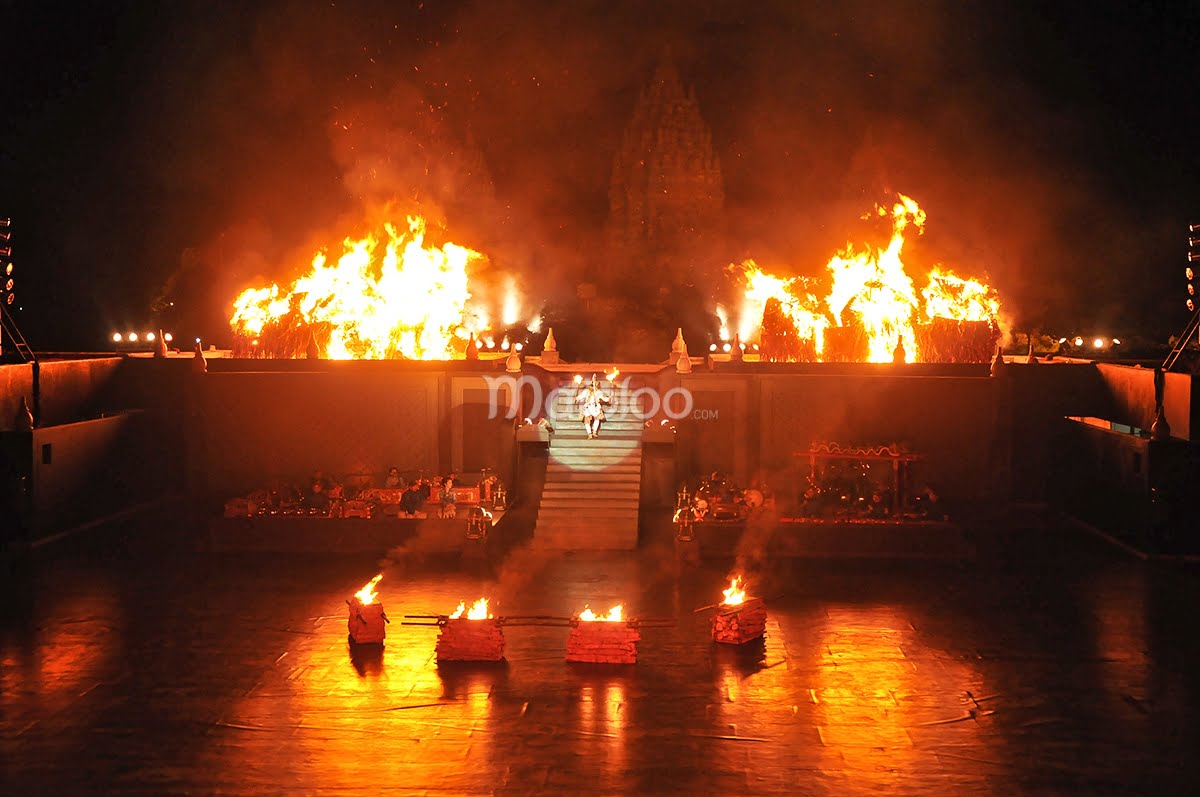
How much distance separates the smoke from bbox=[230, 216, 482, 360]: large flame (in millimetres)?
1936

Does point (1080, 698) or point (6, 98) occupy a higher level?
point (6, 98)

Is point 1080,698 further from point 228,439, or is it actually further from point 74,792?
point 228,439

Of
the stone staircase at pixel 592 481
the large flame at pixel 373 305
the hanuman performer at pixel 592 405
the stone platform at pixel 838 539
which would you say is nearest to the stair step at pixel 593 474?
the stone staircase at pixel 592 481

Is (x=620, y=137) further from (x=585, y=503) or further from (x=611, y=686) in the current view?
(x=611, y=686)

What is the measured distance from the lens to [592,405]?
28.9 meters

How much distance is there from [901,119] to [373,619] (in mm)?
25857

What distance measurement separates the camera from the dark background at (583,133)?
3772cm

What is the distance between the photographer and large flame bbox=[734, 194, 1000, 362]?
107 feet

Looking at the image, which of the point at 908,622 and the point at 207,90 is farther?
the point at 207,90

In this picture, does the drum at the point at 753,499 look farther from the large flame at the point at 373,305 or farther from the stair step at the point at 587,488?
the large flame at the point at 373,305

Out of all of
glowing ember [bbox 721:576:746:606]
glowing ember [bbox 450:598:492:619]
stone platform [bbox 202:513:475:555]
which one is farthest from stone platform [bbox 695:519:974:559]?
glowing ember [bbox 450:598:492:619]

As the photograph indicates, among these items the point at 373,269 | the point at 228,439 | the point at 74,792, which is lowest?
the point at 74,792

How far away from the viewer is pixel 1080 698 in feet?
51.9

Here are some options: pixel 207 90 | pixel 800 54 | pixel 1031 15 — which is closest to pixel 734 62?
pixel 800 54
